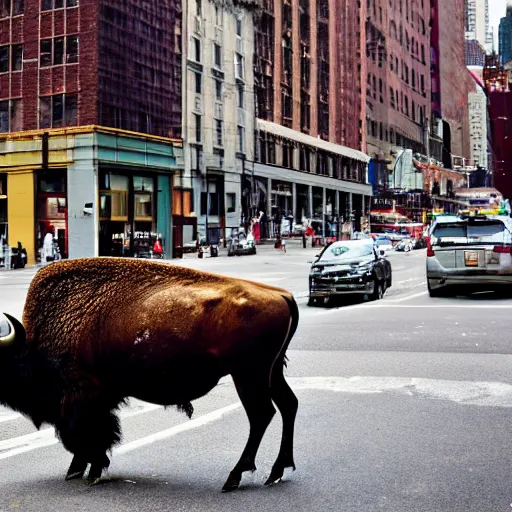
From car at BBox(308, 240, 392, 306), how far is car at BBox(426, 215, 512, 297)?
5.25 feet

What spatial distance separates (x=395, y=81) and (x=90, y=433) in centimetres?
10387

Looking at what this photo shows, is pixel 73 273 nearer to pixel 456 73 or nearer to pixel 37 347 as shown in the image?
pixel 37 347

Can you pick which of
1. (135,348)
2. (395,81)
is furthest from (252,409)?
(395,81)

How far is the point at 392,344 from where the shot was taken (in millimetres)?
11672

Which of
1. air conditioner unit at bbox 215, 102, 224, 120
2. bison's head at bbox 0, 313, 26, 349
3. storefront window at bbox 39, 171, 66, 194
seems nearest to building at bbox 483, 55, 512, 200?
air conditioner unit at bbox 215, 102, 224, 120

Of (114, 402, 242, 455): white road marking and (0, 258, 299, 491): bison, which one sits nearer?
(0, 258, 299, 491): bison

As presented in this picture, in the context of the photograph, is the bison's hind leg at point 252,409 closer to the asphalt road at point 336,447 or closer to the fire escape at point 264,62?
the asphalt road at point 336,447

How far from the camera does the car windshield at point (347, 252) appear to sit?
21.6 meters

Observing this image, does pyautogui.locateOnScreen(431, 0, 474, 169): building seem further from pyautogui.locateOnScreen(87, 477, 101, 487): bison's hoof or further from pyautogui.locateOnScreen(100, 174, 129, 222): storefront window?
pyautogui.locateOnScreen(87, 477, 101, 487): bison's hoof

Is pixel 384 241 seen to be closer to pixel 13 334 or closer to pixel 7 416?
pixel 7 416

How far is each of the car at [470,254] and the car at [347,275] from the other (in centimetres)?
160

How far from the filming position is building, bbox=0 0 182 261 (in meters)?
43.8

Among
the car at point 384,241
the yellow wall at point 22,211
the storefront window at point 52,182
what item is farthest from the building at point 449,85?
the yellow wall at point 22,211

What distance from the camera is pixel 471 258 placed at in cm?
1936
